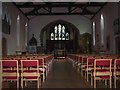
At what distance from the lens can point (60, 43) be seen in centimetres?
4534

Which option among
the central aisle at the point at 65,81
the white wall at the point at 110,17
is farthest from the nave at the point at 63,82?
the white wall at the point at 110,17

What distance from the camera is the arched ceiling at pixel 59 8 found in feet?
97.9

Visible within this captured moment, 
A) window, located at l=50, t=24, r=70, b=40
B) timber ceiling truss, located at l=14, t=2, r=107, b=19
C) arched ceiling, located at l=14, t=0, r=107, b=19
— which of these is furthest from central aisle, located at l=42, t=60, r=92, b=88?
window, located at l=50, t=24, r=70, b=40

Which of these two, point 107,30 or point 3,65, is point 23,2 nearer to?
point 107,30

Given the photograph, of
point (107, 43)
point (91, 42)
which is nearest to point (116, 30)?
point (107, 43)

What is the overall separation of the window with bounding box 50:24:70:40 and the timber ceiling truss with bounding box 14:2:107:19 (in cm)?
951

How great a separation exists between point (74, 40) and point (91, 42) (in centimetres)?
600

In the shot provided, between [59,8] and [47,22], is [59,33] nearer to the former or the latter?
[47,22]

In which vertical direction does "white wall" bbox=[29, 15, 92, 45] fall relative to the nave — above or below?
above

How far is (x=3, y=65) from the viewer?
7992 millimetres

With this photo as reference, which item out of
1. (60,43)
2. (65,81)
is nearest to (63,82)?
(65,81)

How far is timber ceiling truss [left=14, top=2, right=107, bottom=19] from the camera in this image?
97.9ft

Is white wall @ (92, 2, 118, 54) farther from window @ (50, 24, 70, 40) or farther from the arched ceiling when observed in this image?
window @ (50, 24, 70, 40)

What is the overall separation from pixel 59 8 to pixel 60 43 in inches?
445
